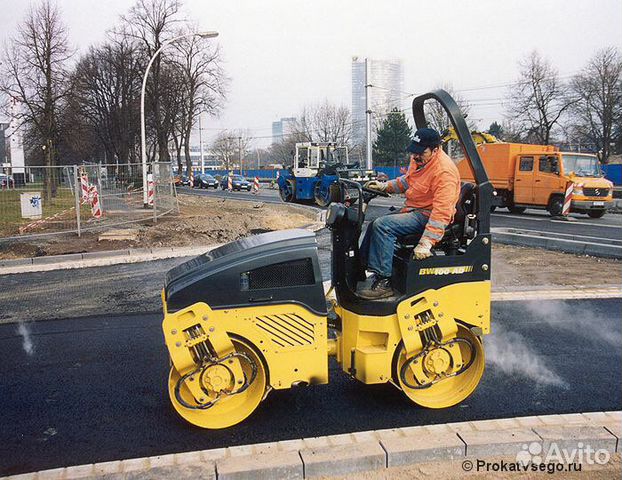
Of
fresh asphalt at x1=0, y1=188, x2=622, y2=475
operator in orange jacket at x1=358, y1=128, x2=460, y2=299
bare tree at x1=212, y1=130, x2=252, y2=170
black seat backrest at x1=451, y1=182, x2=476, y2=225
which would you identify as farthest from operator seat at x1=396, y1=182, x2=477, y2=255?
bare tree at x1=212, y1=130, x2=252, y2=170

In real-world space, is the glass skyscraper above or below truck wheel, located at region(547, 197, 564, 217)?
above

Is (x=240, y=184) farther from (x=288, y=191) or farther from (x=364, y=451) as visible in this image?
(x=364, y=451)

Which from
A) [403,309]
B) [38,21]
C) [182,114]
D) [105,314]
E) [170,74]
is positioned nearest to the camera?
[403,309]

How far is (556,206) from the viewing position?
19953mm

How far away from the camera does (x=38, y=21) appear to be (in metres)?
23.7

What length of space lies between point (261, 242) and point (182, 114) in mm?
45456

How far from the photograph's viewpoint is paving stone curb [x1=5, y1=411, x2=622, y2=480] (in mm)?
3391

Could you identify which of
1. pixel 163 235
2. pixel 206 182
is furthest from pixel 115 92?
pixel 163 235

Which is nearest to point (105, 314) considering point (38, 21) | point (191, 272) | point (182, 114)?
point (191, 272)

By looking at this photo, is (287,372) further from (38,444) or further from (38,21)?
(38,21)

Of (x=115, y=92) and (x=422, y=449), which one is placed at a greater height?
(x=115, y=92)

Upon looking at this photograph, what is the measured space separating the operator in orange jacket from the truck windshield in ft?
58.0

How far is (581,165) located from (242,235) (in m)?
12.7

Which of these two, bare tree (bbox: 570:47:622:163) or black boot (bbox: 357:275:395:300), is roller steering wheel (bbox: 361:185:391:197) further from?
bare tree (bbox: 570:47:622:163)
